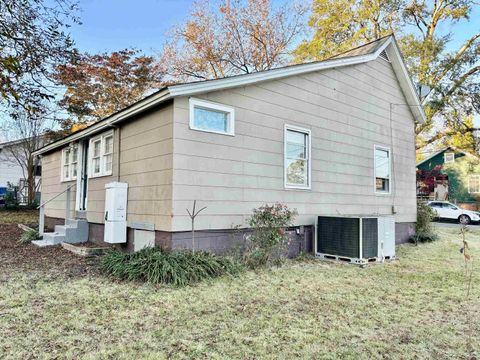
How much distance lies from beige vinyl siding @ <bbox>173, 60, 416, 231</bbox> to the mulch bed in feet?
6.38

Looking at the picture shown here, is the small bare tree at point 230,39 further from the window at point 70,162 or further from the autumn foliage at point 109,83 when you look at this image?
the window at point 70,162

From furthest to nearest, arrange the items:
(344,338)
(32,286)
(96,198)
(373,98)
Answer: (373,98) → (96,198) → (32,286) → (344,338)

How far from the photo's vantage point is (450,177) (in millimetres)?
26438

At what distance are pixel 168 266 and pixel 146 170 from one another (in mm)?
2205

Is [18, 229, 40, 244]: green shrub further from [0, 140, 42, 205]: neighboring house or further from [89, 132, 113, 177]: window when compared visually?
[0, 140, 42, 205]: neighboring house

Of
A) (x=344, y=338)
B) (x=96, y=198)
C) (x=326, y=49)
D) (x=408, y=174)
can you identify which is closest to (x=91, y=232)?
(x=96, y=198)

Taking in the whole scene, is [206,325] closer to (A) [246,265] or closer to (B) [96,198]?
(A) [246,265]

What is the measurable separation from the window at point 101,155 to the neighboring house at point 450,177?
24.9 meters

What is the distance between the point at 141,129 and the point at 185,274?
320cm

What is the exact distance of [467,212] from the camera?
768 inches

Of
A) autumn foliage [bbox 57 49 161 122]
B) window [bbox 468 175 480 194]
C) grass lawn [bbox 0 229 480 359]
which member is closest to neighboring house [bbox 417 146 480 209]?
window [bbox 468 175 480 194]

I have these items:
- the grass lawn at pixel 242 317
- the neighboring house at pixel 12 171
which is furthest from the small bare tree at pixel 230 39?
the grass lawn at pixel 242 317

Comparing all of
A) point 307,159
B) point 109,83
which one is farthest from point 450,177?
point 109,83

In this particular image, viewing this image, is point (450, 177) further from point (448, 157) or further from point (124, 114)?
point (124, 114)
